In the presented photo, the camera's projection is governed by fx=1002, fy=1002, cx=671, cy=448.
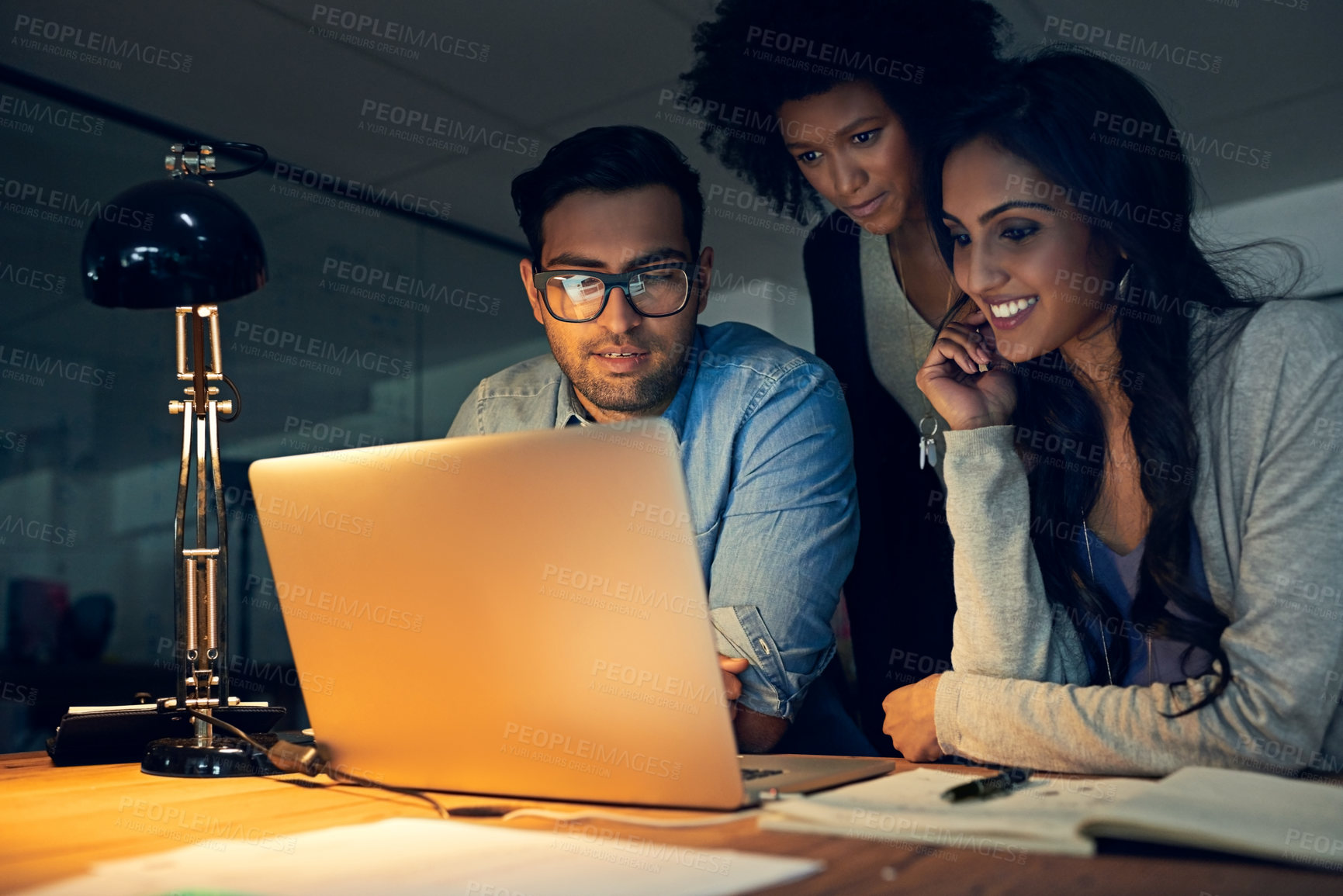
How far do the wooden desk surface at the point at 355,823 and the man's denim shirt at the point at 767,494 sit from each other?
45 centimetres

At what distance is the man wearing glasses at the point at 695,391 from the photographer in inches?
71.1

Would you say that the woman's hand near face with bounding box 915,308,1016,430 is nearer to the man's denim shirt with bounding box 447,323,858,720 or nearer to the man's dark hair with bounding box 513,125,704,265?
the man's denim shirt with bounding box 447,323,858,720

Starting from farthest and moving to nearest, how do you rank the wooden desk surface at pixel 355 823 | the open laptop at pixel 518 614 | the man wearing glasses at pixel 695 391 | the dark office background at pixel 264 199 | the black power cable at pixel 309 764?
the dark office background at pixel 264 199, the man wearing glasses at pixel 695 391, the black power cable at pixel 309 764, the open laptop at pixel 518 614, the wooden desk surface at pixel 355 823

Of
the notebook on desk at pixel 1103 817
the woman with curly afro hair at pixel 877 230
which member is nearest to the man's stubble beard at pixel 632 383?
the woman with curly afro hair at pixel 877 230

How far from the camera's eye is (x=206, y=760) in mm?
1273

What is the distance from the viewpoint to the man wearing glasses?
1.80 meters

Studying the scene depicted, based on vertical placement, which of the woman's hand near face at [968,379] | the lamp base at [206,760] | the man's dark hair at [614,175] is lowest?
the lamp base at [206,760]

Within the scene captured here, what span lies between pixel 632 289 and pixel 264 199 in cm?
226

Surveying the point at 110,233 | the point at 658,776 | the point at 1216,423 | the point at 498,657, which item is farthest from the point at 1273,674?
the point at 110,233

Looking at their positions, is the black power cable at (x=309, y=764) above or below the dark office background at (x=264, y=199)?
below

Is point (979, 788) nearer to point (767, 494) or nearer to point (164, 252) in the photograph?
point (767, 494)

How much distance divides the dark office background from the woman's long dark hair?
0.38 metres

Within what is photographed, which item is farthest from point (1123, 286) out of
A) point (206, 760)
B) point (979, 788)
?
point (206, 760)

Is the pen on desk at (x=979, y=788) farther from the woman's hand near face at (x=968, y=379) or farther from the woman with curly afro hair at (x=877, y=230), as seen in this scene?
the woman with curly afro hair at (x=877, y=230)
